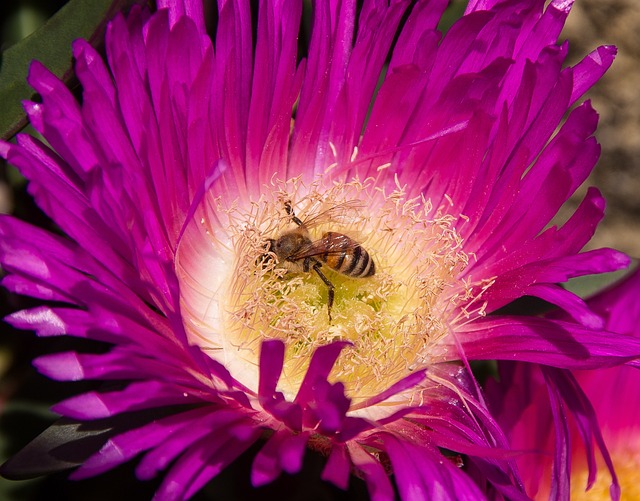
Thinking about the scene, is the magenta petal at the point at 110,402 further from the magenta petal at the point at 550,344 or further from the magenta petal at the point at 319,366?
the magenta petal at the point at 550,344

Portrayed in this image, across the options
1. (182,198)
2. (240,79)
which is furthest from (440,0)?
(182,198)

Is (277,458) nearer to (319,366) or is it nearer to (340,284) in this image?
(319,366)

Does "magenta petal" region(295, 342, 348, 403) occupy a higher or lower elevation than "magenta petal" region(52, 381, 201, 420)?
higher

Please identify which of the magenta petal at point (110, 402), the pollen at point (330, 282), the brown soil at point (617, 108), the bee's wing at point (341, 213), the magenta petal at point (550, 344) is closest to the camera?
the magenta petal at point (110, 402)

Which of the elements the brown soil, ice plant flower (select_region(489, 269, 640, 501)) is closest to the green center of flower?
ice plant flower (select_region(489, 269, 640, 501))

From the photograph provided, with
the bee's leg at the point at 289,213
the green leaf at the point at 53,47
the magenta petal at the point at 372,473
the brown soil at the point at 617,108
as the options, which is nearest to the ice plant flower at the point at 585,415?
the magenta petal at the point at 372,473

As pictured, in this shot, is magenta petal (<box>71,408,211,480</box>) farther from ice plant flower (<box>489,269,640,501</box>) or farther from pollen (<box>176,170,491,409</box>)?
ice plant flower (<box>489,269,640,501</box>)

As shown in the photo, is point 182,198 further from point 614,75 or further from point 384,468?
point 614,75

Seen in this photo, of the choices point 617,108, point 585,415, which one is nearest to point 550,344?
point 585,415

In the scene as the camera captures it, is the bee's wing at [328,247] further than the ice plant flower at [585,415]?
Yes
